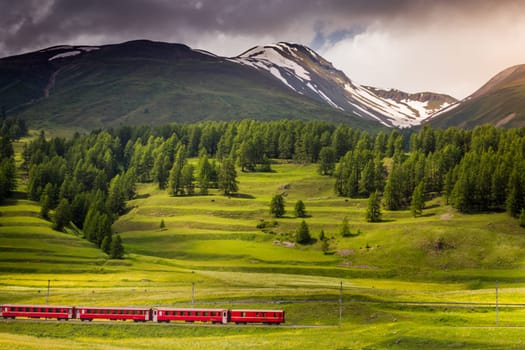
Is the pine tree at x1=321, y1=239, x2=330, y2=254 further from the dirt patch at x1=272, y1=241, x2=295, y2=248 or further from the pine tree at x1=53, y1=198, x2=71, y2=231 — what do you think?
the pine tree at x1=53, y1=198, x2=71, y2=231

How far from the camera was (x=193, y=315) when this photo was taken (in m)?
88.9

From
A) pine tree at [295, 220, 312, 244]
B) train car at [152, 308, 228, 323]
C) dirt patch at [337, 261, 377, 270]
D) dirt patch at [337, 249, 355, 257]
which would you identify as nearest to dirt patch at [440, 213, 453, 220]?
dirt patch at [337, 249, 355, 257]

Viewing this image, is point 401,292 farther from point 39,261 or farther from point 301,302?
point 39,261

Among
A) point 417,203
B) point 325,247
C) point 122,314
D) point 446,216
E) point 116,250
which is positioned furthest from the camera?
point 417,203

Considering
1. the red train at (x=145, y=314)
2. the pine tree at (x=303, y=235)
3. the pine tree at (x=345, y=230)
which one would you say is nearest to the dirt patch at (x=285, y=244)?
the pine tree at (x=303, y=235)

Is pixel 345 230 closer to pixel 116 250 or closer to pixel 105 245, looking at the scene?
pixel 116 250

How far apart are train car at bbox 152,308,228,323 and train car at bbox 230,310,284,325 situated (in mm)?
1944

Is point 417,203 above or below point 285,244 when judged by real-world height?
above

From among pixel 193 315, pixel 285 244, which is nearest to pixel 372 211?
pixel 285 244

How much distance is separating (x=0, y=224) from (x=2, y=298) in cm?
7693

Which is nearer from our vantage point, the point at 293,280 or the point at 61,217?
the point at 293,280

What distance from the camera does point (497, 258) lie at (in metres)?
157

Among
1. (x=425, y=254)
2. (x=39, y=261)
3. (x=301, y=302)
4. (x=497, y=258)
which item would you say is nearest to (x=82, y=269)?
(x=39, y=261)

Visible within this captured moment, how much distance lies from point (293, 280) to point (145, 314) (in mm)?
49544
